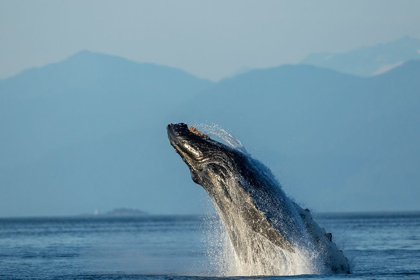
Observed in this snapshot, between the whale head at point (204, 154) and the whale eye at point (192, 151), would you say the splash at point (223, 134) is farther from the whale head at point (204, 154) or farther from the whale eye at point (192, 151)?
the whale eye at point (192, 151)

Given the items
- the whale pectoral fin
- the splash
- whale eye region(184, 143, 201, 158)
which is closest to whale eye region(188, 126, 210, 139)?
the splash

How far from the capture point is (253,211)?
1634 centimetres

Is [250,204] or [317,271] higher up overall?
[250,204]

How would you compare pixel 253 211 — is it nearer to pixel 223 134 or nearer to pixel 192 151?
pixel 192 151

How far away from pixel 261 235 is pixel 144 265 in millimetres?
11542

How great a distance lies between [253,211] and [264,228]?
37 cm

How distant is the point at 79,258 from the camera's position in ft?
110

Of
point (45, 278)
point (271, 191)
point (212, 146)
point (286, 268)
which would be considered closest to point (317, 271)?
point (286, 268)

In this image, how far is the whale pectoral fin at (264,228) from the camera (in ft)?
53.3

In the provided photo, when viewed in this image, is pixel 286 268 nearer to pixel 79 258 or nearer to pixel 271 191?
pixel 271 191

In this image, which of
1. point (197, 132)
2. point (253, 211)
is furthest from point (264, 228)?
point (197, 132)

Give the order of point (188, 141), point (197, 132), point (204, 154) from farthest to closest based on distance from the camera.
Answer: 1. point (197, 132)
2. point (188, 141)
3. point (204, 154)

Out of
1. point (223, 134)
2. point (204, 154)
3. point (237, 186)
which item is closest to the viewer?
point (237, 186)

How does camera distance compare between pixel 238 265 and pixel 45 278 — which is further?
pixel 45 278
